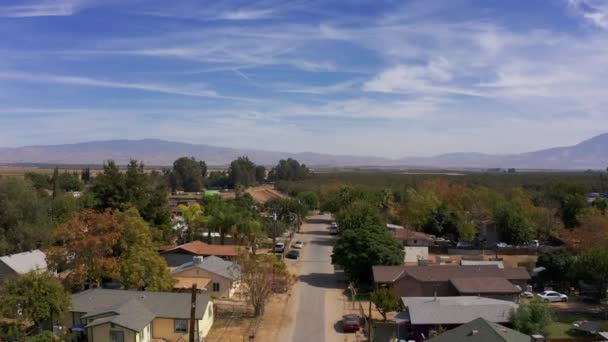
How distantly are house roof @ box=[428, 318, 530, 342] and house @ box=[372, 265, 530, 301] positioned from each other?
32.1 ft

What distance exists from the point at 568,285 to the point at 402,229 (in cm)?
2194

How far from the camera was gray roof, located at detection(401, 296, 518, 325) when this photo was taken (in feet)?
93.3

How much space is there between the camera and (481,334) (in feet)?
77.6

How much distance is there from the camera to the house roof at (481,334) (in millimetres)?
23234

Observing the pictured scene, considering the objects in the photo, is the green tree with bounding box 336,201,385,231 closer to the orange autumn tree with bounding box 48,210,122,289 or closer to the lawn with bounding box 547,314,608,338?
the lawn with bounding box 547,314,608,338

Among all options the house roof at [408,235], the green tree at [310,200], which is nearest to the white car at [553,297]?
the house roof at [408,235]

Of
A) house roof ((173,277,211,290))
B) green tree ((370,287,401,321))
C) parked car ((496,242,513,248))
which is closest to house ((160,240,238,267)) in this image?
house roof ((173,277,211,290))

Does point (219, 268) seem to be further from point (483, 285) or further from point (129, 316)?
point (483, 285)

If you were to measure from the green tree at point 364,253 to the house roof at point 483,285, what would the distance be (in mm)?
5621

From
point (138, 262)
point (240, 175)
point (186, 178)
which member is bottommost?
point (138, 262)

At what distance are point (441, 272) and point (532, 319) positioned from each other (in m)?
10.6

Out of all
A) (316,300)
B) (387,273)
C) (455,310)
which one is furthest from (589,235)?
(316,300)

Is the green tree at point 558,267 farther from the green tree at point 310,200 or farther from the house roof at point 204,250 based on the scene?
the green tree at point 310,200

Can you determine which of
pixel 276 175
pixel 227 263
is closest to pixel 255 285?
pixel 227 263
